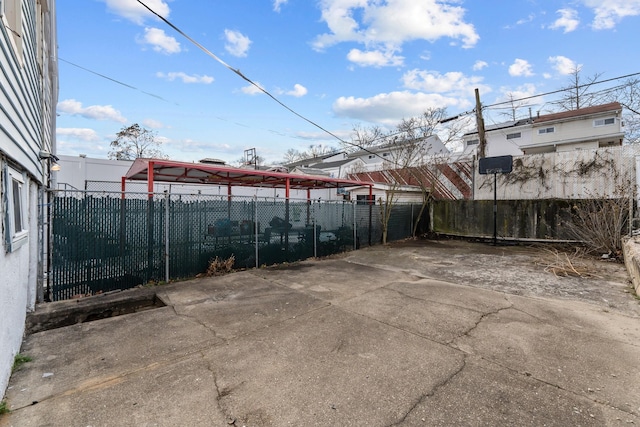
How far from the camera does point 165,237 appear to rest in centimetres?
599

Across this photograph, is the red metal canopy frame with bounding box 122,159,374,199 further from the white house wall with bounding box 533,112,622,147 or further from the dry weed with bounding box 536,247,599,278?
the white house wall with bounding box 533,112,622,147

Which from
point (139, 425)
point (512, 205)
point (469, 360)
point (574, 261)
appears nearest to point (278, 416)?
point (139, 425)

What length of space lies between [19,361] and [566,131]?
31.7 metres

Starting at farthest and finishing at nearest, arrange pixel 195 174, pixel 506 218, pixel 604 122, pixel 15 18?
pixel 604 122 < pixel 506 218 < pixel 195 174 < pixel 15 18

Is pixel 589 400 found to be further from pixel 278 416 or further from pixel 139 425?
pixel 139 425

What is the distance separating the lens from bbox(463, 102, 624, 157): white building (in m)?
22.0

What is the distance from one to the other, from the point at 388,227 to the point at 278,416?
33.5 feet

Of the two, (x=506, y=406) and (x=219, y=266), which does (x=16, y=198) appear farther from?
(x=506, y=406)

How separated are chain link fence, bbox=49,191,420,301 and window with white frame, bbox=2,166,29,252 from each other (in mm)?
1232

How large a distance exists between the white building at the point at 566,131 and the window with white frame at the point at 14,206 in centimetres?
2114

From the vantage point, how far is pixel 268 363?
295 centimetres

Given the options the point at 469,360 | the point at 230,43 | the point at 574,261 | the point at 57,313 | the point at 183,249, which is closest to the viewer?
the point at 469,360

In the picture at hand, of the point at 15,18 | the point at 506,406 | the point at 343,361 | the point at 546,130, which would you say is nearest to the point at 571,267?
the point at 506,406

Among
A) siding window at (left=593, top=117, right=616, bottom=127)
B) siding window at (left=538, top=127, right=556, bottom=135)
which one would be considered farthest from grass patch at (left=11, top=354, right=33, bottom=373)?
siding window at (left=538, top=127, right=556, bottom=135)
